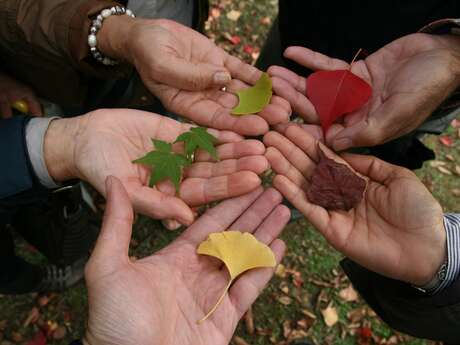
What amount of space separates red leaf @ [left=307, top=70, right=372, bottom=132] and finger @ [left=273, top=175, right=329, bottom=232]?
369 mm

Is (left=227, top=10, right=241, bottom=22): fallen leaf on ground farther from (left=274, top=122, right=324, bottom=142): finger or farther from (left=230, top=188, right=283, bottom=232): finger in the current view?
(left=230, top=188, right=283, bottom=232): finger

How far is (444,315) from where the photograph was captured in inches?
63.2

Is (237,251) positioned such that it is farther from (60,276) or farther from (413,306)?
(60,276)

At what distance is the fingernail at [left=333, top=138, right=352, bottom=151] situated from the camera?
1.91 metres

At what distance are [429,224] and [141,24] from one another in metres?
1.59

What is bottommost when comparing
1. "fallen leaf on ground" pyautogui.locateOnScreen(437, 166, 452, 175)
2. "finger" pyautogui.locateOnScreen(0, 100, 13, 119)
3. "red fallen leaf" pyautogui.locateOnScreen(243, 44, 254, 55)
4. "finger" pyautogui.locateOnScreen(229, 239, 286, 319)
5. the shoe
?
the shoe

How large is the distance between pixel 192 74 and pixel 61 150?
2.24ft

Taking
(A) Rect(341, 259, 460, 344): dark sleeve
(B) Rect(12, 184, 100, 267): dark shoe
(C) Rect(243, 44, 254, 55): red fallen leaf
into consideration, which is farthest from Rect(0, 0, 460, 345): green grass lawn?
(C) Rect(243, 44, 254, 55): red fallen leaf

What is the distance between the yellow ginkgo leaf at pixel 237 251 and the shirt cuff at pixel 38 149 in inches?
30.0

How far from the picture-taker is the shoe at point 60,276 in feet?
9.10

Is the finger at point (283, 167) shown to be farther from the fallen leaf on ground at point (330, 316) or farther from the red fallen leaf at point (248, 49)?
the red fallen leaf at point (248, 49)

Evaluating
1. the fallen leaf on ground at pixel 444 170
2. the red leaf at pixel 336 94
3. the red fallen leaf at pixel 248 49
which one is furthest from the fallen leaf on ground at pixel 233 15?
the red leaf at pixel 336 94

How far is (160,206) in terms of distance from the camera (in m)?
1.66

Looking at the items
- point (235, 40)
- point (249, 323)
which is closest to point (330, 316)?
point (249, 323)
